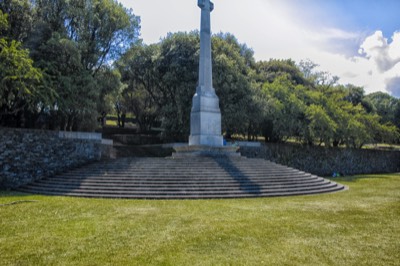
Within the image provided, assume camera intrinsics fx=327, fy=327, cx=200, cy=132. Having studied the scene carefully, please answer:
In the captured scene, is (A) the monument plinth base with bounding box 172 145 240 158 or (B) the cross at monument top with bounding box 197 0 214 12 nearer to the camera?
(A) the monument plinth base with bounding box 172 145 240 158

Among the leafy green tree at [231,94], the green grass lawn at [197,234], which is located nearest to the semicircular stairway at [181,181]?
the green grass lawn at [197,234]

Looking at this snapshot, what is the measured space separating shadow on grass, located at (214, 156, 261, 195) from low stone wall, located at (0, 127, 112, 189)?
723 centimetres

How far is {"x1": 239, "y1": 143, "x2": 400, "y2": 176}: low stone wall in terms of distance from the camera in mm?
27672

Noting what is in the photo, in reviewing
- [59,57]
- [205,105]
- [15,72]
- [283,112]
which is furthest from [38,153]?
[283,112]

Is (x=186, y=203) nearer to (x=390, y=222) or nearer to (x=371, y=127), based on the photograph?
(x=390, y=222)

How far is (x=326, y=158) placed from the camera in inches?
1242

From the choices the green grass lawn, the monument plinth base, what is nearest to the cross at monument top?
the monument plinth base

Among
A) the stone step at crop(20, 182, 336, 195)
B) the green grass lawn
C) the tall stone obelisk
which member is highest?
the tall stone obelisk

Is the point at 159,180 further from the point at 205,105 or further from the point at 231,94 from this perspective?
the point at 231,94

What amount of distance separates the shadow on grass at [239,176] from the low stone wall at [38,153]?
23.7ft

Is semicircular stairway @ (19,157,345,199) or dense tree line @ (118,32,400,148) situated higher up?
dense tree line @ (118,32,400,148)

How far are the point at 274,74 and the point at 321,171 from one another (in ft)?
61.7

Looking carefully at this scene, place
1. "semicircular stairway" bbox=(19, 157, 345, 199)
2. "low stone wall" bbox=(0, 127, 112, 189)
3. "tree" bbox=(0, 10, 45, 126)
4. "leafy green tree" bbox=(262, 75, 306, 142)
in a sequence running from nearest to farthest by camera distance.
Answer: "semicircular stairway" bbox=(19, 157, 345, 199) → "tree" bbox=(0, 10, 45, 126) → "low stone wall" bbox=(0, 127, 112, 189) → "leafy green tree" bbox=(262, 75, 306, 142)

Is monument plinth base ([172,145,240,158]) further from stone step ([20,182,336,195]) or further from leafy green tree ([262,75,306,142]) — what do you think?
leafy green tree ([262,75,306,142])
